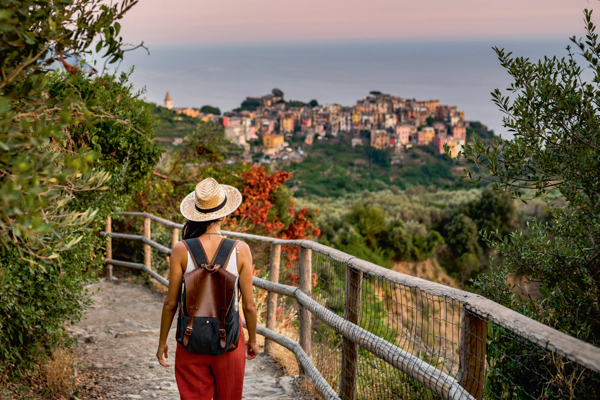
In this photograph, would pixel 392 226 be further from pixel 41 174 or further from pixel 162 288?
pixel 41 174

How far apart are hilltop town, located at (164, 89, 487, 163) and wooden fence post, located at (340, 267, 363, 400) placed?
55.9 m

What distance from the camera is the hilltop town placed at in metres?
72.7

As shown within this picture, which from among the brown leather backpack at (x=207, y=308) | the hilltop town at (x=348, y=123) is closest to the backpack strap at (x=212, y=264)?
the brown leather backpack at (x=207, y=308)

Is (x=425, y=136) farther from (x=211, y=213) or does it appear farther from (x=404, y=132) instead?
(x=211, y=213)

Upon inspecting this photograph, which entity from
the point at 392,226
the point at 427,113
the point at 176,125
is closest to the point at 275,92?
the point at 427,113

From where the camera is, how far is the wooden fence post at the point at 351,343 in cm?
303

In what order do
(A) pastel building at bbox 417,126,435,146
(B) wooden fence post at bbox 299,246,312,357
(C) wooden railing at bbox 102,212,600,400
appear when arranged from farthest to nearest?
(A) pastel building at bbox 417,126,435,146
(B) wooden fence post at bbox 299,246,312,357
(C) wooden railing at bbox 102,212,600,400

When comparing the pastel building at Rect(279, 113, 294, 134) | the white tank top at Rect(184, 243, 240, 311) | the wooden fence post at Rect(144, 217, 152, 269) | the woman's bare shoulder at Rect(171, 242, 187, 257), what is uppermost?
the pastel building at Rect(279, 113, 294, 134)

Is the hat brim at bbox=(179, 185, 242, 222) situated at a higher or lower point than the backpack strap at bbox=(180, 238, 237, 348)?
higher

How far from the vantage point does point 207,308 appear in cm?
236

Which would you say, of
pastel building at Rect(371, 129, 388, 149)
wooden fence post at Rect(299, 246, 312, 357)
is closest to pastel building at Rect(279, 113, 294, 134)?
pastel building at Rect(371, 129, 388, 149)

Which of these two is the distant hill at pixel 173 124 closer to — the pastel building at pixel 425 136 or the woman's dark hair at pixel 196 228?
the woman's dark hair at pixel 196 228

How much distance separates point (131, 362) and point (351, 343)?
2.42 m

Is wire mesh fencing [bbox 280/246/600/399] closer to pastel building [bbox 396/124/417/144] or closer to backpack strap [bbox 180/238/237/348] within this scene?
backpack strap [bbox 180/238/237/348]
